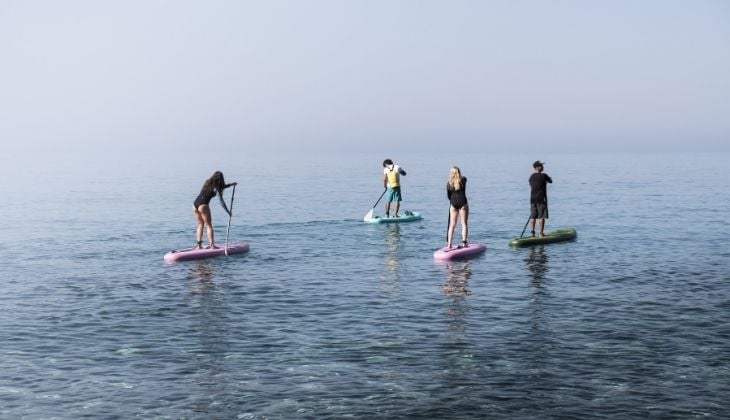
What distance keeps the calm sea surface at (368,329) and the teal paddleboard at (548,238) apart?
17.5 inches

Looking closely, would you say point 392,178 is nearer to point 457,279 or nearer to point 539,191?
point 539,191

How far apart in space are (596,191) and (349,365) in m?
52.4

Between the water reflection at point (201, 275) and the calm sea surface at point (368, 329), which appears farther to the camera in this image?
the water reflection at point (201, 275)

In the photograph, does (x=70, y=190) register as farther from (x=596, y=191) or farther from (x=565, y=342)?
(x=565, y=342)

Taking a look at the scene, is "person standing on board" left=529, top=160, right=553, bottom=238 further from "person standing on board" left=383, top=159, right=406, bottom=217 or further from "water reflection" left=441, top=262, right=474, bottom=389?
"person standing on board" left=383, top=159, right=406, bottom=217

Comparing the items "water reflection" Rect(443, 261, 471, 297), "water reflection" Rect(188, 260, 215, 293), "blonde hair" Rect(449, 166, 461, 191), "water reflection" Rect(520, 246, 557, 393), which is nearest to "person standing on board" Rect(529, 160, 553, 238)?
"blonde hair" Rect(449, 166, 461, 191)

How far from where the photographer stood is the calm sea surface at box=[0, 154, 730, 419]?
422 inches

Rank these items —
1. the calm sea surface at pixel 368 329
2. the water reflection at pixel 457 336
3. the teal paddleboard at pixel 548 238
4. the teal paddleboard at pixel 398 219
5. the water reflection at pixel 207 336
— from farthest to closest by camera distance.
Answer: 1. the teal paddleboard at pixel 398 219
2. the teal paddleboard at pixel 548 238
3. the water reflection at pixel 457 336
4. the water reflection at pixel 207 336
5. the calm sea surface at pixel 368 329

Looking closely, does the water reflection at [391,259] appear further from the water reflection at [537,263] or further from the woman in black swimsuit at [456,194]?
the water reflection at [537,263]

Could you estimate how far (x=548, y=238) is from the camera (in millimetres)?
26125

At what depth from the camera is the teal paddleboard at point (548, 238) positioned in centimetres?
2541

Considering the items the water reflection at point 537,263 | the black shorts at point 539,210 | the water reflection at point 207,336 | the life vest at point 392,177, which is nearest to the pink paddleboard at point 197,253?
the water reflection at point 207,336

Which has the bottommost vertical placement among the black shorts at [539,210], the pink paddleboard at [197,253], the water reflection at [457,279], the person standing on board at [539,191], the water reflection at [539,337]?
the water reflection at [539,337]

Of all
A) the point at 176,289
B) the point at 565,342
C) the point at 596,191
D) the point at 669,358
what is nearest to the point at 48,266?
the point at 176,289
